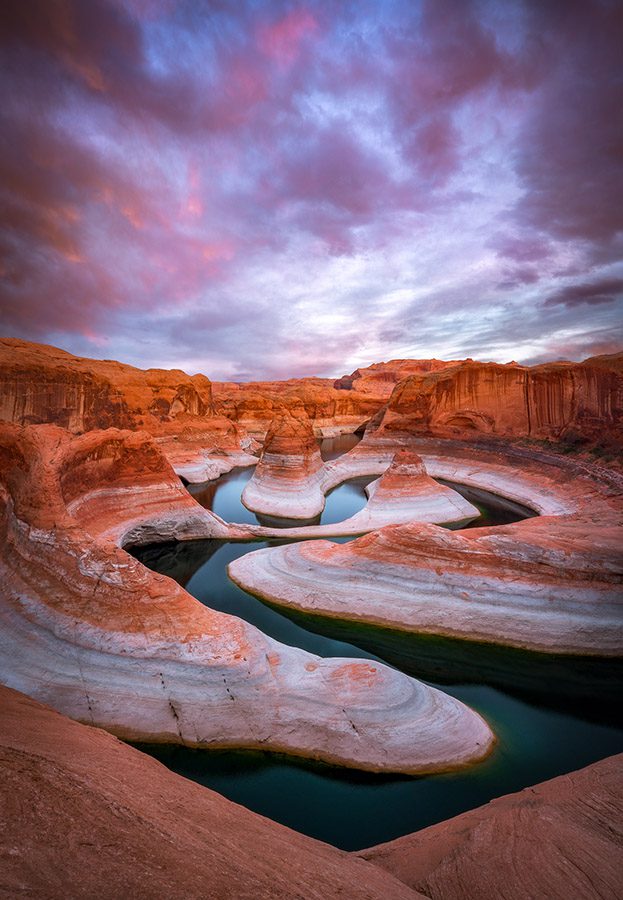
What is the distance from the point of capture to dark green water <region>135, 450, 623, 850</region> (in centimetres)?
450

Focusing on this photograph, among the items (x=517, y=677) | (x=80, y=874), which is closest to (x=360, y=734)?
(x=517, y=677)

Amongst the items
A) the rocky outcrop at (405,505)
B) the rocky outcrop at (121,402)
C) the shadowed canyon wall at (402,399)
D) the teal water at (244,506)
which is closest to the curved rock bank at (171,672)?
the rocky outcrop at (405,505)

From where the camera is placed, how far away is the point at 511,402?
2358 centimetres

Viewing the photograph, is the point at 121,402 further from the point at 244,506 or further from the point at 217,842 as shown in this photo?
the point at 217,842

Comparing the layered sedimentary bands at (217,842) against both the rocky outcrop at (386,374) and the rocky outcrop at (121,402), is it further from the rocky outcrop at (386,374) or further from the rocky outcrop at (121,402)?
the rocky outcrop at (386,374)

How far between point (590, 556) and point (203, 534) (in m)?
11.0

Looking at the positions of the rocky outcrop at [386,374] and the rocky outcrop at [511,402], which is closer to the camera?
the rocky outcrop at [511,402]

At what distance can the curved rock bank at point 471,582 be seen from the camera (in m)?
A: 7.59

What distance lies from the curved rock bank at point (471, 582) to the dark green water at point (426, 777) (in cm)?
35

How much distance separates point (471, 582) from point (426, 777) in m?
4.16

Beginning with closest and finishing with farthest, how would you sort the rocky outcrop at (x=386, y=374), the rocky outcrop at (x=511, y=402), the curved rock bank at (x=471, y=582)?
the curved rock bank at (x=471, y=582) → the rocky outcrop at (x=511, y=402) → the rocky outcrop at (x=386, y=374)

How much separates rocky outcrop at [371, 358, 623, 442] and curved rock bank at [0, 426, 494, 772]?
18.2 metres

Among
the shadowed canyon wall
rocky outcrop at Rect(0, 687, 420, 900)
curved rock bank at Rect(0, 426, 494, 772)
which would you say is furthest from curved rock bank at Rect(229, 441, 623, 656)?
the shadowed canyon wall

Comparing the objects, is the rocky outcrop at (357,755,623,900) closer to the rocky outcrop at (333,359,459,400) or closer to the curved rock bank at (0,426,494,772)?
the curved rock bank at (0,426,494,772)
